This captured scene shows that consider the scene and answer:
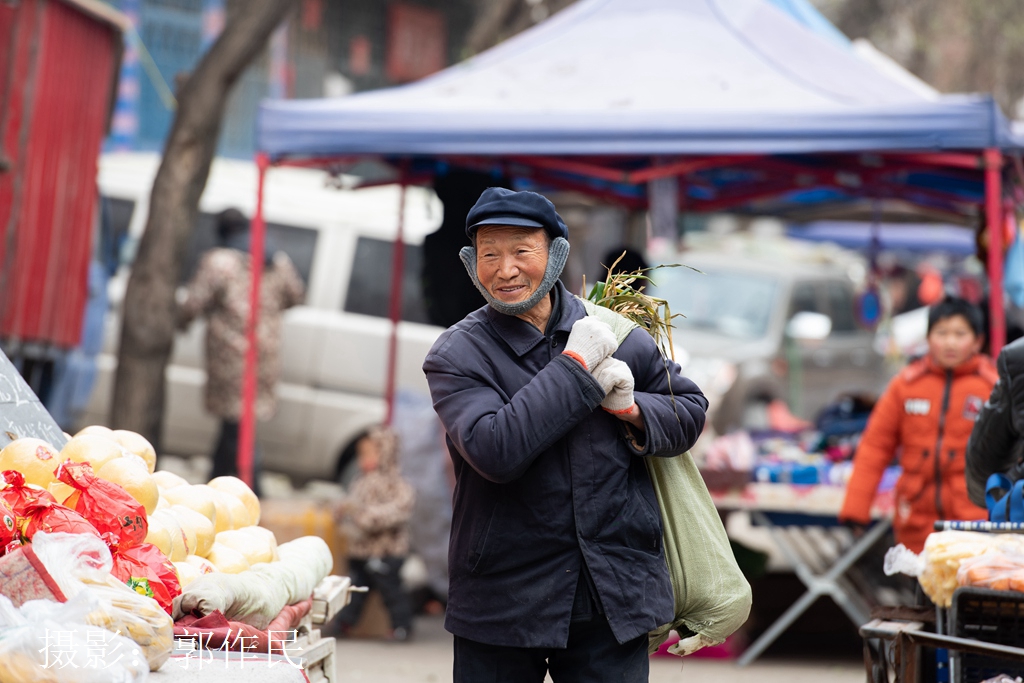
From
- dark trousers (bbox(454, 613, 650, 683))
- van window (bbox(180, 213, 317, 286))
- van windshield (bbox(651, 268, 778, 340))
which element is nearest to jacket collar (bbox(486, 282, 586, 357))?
dark trousers (bbox(454, 613, 650, 683))

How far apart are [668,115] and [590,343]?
12.4 ft

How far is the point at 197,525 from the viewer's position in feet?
10.3

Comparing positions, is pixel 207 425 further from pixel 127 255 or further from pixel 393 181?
pixel 393 181

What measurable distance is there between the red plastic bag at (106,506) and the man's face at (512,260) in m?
0.94

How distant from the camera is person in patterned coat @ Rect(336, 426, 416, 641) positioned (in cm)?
700

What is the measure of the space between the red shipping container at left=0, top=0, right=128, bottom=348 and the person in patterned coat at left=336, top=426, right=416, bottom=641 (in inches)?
93.0

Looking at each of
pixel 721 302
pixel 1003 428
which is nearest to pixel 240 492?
pixel 1003 428

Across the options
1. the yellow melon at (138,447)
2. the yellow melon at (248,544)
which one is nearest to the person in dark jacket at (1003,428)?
the yellow melon at (248,544)

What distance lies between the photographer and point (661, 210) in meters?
7.04

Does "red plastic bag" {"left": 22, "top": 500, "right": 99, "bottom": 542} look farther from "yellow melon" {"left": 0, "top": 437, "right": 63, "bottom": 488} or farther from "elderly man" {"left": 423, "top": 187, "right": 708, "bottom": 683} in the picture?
"elderly man" {"left": 423, "top": 187, "right": 708, "bottom": 683}

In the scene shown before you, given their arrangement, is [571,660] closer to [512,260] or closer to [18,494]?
[512,260]

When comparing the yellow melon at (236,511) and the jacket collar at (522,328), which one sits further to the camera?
the yellow melon at (236,511)

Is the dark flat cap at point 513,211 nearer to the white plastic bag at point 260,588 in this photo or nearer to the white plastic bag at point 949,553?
the white plastic bag at point 260,588

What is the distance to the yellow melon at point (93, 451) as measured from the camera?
2.88 meters
